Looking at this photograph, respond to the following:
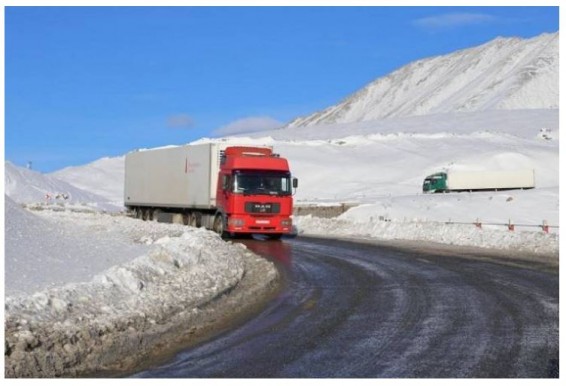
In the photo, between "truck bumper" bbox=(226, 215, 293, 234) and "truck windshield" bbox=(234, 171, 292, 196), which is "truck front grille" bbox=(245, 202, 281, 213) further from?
"truck windshield" bbox=(234, 171, 292, 196)

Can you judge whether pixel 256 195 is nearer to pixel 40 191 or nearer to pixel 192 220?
pixel 192 220

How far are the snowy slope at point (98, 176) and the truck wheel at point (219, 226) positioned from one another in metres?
67.8

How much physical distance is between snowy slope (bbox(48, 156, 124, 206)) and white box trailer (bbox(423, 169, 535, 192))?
41955 millimetres

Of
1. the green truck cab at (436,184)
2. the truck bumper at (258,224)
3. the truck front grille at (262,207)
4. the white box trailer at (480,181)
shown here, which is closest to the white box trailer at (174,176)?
the truck bumper at (258,224)

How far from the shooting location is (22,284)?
1283 cm

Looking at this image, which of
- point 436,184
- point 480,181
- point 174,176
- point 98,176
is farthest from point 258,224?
point 98,176

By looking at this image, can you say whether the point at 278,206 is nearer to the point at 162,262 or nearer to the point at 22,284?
the point at 162,262

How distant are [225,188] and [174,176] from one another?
8.37 m

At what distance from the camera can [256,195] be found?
3103 cm

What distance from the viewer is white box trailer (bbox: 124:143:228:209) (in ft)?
114

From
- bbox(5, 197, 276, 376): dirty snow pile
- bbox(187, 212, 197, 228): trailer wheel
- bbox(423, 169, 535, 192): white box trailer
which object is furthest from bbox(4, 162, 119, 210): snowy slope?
bbox(5, 197, 276, 376): dirty snow pile

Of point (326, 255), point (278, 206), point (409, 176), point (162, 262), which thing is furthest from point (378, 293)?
point (409, 176)

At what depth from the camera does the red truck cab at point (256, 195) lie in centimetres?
3108

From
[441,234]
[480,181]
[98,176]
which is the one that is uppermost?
[98,176]
